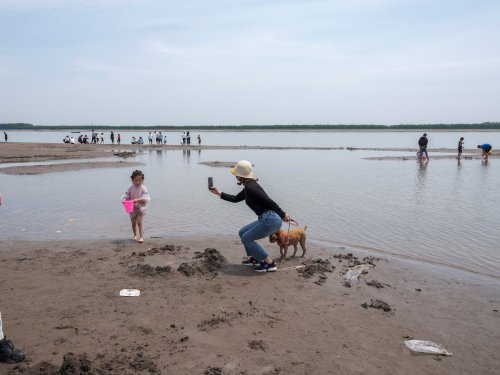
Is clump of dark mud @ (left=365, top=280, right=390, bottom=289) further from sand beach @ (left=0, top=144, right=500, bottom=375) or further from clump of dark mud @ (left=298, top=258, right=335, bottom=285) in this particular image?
clump of dark mud @ (left=298, top=258, right=335, bottom=285)

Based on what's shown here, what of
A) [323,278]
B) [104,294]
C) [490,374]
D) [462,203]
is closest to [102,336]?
[104,294]

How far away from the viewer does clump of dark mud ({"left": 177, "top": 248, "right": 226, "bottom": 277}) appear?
678cm

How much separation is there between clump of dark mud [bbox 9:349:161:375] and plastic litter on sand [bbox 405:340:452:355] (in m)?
2.80

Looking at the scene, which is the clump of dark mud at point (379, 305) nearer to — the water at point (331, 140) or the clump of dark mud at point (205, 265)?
the clump of dark mud at point (205, 265)

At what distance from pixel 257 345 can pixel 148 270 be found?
2892mm

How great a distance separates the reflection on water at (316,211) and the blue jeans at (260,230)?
Result: 161cm

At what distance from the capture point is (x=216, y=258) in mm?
7430

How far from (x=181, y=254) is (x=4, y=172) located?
61.7ft

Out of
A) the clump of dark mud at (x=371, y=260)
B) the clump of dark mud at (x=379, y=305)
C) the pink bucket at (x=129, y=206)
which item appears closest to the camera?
the clump of dark mud at (x=379, y=305)

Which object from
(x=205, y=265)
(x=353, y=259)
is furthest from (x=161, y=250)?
(x=353, y=259)

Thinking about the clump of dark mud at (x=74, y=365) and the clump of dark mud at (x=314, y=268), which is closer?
the clump of dark mud at (x=74, y=365)

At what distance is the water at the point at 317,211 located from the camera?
30.2ft

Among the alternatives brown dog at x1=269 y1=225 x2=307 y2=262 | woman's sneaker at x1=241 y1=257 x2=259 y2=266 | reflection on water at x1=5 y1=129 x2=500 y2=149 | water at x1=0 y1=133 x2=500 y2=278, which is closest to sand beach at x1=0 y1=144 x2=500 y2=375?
woman's sneaker at x1=241 y1=257 x2=259 y2=266

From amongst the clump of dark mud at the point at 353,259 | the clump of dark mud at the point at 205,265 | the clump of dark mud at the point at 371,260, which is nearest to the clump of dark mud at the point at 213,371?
the clump of dark mud at the point at 205,265
